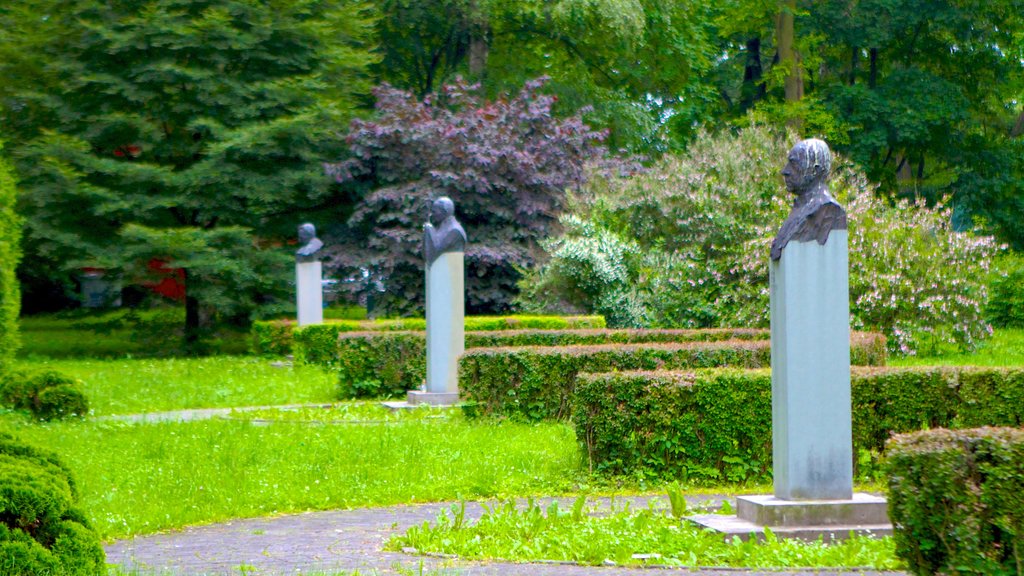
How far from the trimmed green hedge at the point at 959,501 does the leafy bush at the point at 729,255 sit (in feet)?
47.7

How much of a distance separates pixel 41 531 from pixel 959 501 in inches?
143

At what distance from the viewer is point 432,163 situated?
27406 millimetres

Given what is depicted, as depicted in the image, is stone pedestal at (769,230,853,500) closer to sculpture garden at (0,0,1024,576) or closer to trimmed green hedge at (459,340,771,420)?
sculpture garden at (0,0,1024,576)

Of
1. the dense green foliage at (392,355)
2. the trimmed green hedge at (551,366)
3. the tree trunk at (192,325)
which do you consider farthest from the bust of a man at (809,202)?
the tree trunk at (192,325)

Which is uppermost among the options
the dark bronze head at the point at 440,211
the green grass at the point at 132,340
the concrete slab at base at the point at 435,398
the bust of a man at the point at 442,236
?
the dark bronze head at the point at 440,211

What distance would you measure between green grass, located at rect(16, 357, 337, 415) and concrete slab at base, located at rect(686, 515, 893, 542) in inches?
392

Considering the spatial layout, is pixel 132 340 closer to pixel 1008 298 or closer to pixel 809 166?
pixel 1008 298

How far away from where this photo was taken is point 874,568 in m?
6.10

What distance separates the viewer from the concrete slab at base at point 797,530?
6855 mm

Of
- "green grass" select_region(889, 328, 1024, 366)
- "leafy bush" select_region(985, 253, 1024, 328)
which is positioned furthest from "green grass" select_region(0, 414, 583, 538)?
"leafy bush" select_region(985, 253, 1024, 328)

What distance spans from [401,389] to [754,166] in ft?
29.0

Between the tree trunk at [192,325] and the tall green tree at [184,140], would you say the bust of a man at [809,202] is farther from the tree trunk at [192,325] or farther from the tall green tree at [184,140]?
the tree trunk at [192,325]

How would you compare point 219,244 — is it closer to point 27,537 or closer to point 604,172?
point 604,172

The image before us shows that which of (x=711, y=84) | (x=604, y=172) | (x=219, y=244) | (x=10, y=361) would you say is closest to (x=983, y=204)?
(x=711, y=84)
